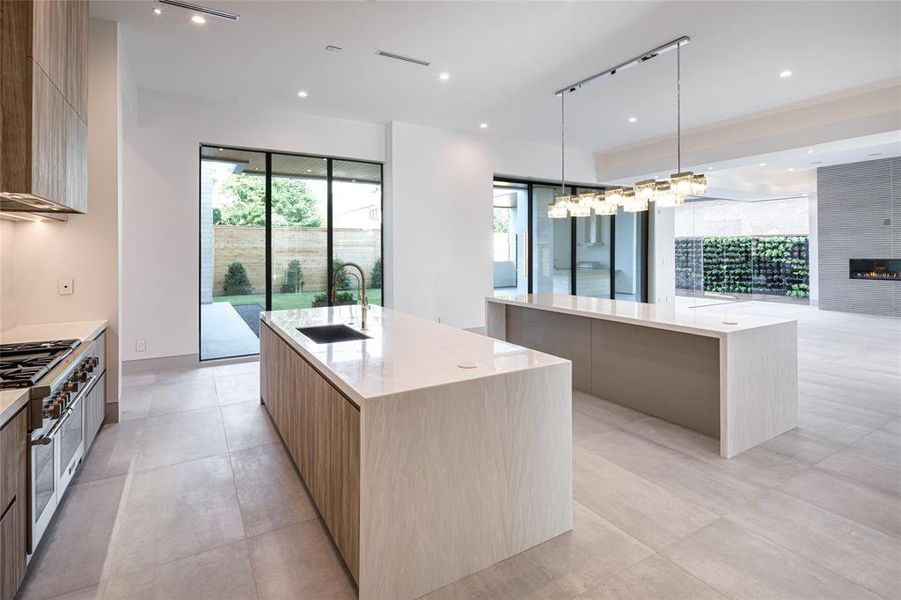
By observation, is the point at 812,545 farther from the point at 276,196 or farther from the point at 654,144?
the point at 654,144

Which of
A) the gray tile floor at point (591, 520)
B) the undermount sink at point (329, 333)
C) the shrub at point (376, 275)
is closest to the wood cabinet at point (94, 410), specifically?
the gray tile floor at point (591, 520)

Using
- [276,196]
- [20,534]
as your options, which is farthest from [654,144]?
[20,534]

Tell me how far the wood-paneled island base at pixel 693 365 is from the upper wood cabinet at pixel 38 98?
143 inches

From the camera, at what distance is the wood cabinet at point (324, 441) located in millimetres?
1727

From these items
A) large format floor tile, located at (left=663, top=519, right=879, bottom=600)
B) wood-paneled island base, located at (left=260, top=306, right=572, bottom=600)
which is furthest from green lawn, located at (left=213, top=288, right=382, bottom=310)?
large format floor tile, located at (left=663, top=519, right=879, bottom=600)

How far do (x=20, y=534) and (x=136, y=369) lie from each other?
3881mm

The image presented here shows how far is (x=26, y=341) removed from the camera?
2715 millimetres

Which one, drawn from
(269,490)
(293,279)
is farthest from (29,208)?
(293,279)

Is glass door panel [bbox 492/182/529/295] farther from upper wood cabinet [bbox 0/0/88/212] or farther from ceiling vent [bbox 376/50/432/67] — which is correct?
upper wood cabinet [bbox 0/0/88/212]

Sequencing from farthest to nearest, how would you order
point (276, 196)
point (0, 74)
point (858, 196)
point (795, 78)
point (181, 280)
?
1. point (858, 196)
2. point (276, 196)
3. point (181, 280)
4. point (795, 78)
5. point (0, 74)

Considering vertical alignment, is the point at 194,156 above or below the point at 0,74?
above

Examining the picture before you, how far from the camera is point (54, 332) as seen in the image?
120 inches

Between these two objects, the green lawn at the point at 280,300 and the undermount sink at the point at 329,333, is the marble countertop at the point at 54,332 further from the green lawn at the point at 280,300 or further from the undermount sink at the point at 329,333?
the green lawn at the point at 280,300

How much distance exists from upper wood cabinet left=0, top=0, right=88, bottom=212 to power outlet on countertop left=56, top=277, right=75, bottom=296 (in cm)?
96
